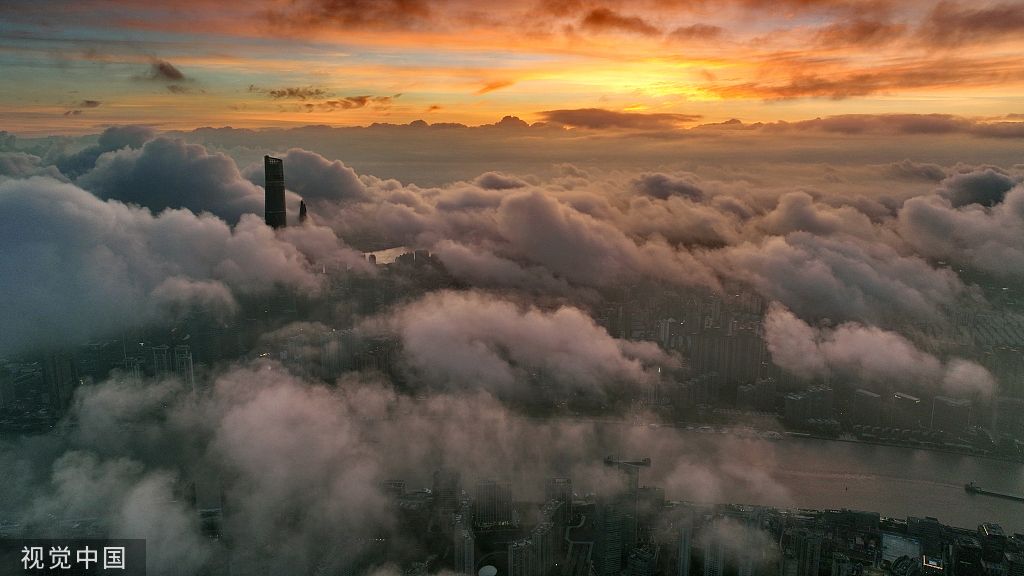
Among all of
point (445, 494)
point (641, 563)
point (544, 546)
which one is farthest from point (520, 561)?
point (445, 494)

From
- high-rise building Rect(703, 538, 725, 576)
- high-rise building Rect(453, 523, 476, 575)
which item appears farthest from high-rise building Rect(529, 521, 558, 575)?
high-rise building Rect(703, 538, 725, 576)

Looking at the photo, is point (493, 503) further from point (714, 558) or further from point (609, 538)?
point (714, 558)

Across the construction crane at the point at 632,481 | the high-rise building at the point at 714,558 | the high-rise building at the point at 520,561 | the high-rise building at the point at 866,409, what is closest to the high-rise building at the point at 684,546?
the high-rise building at the point at 714,558

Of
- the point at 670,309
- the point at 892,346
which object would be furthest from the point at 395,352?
the point at 892,346

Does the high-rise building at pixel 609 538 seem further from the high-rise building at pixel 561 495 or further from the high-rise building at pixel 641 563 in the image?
the high-rise building at pixel 561 495

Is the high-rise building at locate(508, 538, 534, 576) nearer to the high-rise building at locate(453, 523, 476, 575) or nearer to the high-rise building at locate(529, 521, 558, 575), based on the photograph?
the high-rise building at locate(529, 521, 558, 575)

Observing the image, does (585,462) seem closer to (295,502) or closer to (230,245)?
(295,502)
